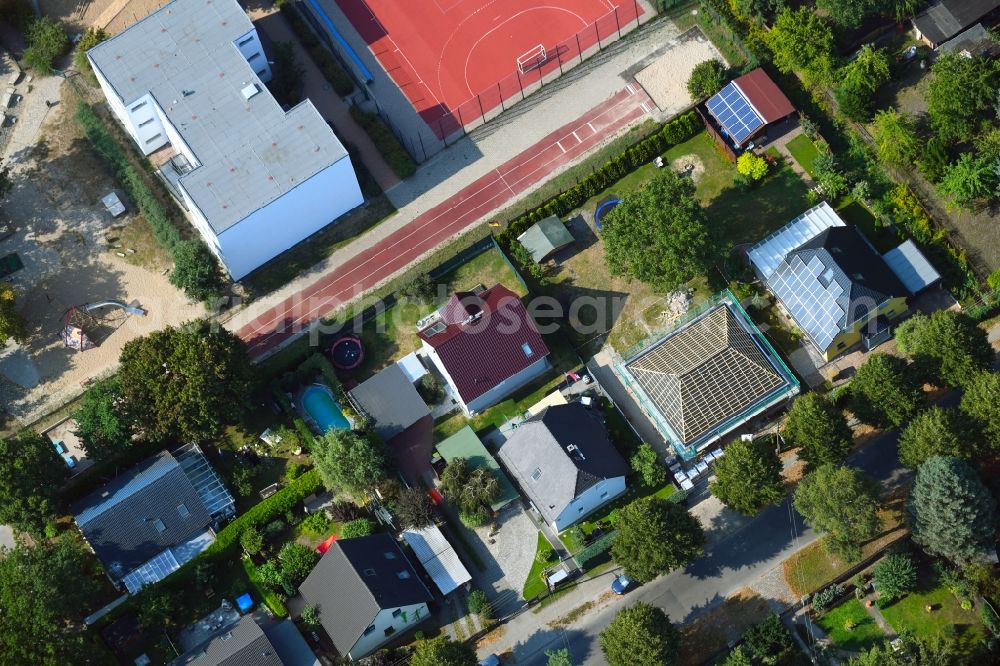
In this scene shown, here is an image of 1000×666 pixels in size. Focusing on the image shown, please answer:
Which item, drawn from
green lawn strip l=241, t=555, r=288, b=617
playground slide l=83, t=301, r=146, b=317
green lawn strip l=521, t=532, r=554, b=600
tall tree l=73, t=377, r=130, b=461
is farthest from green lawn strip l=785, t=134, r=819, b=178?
tall tree l=73, t=377, r=130, b=461

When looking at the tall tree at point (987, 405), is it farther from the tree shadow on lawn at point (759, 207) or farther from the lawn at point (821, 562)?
the tree shadow on lawn at point (759, 207)

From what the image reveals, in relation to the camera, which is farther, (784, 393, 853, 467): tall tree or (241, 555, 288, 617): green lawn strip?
(241, 555, 288, 617): green lawn strip

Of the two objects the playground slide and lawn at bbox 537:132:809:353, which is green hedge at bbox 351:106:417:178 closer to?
lawn at bbox 537:132:809:353

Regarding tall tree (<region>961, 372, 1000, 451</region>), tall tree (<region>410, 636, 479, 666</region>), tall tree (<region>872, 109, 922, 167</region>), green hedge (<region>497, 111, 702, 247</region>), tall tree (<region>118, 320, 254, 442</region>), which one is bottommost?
tall tree (<region>961, 372, 1000, 451</region>)

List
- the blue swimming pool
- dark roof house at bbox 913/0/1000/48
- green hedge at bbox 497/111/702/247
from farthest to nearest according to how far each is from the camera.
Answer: dark roof house at bbox 913/0/1000/48 → green hedge at bbox 497/111/702/247 → the blue swimming pool

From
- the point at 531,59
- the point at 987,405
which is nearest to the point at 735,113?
the point at 531,59

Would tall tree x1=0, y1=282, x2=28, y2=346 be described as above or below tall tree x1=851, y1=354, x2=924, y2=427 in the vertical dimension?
above

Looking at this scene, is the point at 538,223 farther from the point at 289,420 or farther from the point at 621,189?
the point at 289,420
